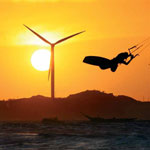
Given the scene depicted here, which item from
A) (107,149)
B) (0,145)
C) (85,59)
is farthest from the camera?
(0,145)

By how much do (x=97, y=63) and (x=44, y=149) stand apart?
3282 cm

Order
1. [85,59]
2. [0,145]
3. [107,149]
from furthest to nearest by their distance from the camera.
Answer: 1. [0,145]
2. [107,149]
3. [85,59]

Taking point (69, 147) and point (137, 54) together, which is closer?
point (137, 54)

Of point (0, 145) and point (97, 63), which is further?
point (0, 145)

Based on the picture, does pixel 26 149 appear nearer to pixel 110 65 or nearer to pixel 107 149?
pixel 107 149

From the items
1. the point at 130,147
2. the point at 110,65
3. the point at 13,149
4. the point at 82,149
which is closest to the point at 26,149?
the point at 13,149

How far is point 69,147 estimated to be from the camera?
386ft

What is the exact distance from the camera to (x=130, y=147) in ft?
390

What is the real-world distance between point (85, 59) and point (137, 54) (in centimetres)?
713

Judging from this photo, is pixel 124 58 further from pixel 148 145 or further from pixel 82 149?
pixel 148 145

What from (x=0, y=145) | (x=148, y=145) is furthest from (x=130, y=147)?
(x=0, y=145)

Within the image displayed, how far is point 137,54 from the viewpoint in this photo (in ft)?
285

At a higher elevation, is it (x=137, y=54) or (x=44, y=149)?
(x=137, y=54)

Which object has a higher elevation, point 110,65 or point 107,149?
point 110,65
